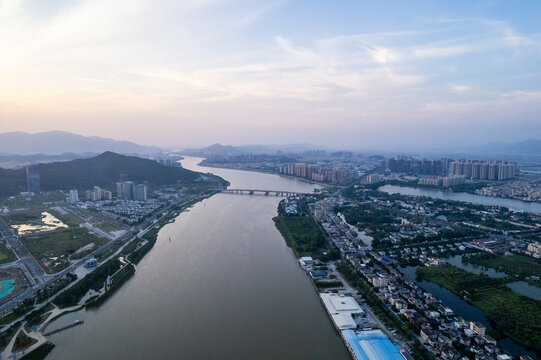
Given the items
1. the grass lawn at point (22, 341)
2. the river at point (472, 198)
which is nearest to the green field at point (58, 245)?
the grass lawn at point (22, 341)

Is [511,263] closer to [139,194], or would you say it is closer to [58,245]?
[58,245]

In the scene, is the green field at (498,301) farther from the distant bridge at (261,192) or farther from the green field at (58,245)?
the distant bridge at (261,192)

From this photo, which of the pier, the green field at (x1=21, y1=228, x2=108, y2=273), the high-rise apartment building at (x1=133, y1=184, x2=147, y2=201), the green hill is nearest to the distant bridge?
the green hill

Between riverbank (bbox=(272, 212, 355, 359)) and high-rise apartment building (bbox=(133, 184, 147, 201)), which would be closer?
riverbank (bbox=(272, 212, 355, 359))

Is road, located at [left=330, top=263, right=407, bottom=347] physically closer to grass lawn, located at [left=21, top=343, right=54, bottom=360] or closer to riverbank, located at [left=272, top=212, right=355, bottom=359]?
riverbank, located at [left=272, top=212, right=355, bottom=359]

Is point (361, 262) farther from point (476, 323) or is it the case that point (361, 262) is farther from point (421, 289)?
point (476, 323)

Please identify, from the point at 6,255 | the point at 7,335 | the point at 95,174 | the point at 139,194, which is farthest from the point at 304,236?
the point at 95,174

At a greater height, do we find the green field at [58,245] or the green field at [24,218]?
the green field at [24,218]
